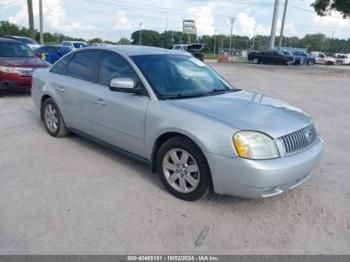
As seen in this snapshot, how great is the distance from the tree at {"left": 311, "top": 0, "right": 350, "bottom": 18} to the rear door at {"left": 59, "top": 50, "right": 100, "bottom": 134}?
28.5m

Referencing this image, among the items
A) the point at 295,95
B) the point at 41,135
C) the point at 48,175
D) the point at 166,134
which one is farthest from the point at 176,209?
the point at 295,95

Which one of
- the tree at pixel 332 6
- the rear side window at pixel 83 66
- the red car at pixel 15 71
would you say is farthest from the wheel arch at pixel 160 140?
the tree at pixel 332 6

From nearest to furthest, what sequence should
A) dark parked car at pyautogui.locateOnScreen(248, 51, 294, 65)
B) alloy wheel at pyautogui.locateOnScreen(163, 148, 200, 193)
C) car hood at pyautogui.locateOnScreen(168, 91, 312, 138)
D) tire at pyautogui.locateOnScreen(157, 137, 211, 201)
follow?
car hood at pyautogui.locateOnScreen(168, 91, 312, 138) → tire at pyautogui.locateOnScreen(157, 137, 211, 201) → alloy wheel at pyautogui.locateOnScreen(163, 148, 200, 193) → dark parked car at pyautogui.locateOnScreen(248, 51, 294, 65)

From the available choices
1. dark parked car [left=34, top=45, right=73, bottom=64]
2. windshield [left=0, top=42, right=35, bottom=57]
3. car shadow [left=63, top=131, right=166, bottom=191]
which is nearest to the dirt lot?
car shadow [left=63, top=131, right=166, bottom=191]

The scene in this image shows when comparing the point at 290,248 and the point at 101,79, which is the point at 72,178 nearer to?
the point at 101,79

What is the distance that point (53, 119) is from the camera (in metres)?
5.72

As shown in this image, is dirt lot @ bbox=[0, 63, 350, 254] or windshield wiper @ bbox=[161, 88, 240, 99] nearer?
dirt lot @ bbox=[0, 63, 350, 254]

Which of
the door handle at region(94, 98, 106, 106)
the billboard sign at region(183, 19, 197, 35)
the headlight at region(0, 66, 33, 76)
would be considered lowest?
the headlight at region(0, 66, 33, 76)

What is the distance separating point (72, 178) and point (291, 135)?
258 cm

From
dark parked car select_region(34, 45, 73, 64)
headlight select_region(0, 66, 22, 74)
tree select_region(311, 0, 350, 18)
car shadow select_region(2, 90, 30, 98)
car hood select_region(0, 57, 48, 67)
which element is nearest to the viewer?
→ headlight select_region(0, 66, 22, 74)

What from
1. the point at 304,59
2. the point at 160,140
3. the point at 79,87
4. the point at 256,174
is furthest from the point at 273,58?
the point at 256,174

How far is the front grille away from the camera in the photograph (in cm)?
330

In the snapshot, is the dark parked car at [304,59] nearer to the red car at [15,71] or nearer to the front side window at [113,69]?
the red car at [15,71]

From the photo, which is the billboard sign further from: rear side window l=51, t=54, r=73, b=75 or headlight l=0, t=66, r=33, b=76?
rear side window l=51, t=54, r=73, b=75
